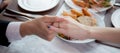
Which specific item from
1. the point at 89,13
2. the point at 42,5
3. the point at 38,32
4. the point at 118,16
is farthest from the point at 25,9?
the point at 118,16

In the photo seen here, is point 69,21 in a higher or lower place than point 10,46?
higher

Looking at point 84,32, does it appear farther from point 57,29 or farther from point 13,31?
point 13,31

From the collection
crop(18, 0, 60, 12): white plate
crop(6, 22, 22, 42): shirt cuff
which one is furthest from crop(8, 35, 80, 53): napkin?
crop(18, 0, 60, 12): white plate

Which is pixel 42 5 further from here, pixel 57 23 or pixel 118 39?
pixel 118 39

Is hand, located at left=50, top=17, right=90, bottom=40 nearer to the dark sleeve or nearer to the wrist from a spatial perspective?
the wrist

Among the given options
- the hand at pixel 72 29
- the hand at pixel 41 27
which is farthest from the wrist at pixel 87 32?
the hand at pixel 41 27

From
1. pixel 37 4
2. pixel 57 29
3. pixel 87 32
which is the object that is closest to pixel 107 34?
pixel 87 32

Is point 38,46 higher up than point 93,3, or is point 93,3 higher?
point 93,3
